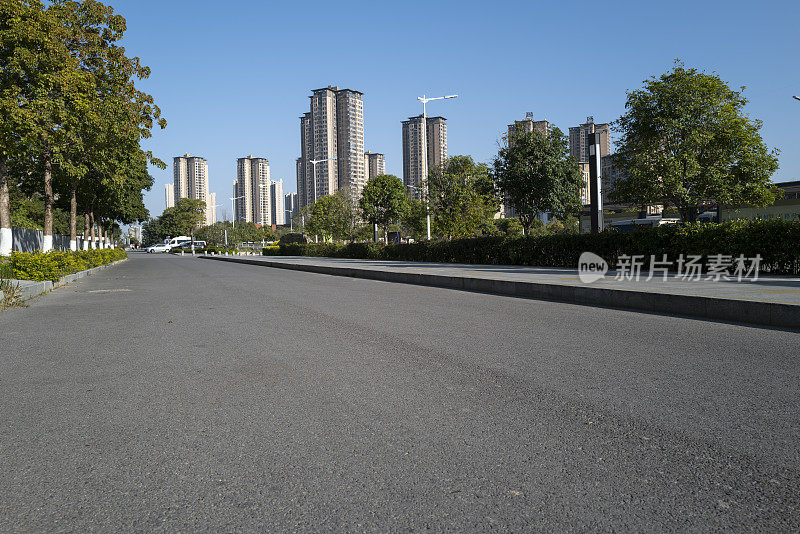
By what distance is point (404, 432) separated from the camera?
3383mm

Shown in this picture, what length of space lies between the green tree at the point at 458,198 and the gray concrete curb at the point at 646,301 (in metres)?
24.8

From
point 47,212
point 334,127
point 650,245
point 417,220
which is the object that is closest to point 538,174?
point 650,245

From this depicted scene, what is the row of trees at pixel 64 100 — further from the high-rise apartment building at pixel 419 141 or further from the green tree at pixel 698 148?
the high-rise apartment building at pixel 419 141

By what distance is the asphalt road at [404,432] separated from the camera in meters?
2.43

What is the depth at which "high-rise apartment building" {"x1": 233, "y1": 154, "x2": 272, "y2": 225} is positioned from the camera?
142875 millimetres

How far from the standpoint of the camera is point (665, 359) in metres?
5.34

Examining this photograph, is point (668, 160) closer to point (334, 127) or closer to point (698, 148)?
point (698, 148)

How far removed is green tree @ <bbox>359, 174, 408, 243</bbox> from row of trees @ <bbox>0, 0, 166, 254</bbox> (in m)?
24.6

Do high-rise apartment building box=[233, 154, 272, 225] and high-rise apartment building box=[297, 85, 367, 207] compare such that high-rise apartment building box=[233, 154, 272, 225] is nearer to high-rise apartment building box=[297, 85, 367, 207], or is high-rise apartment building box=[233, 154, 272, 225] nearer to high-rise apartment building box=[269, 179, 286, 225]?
high-rise apartment building box=[269, 179, 286, 225]

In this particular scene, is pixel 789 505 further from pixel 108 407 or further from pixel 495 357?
pixel 108 407

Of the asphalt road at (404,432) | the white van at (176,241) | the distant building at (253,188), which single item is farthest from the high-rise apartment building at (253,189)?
the asphalt road at (404,432)

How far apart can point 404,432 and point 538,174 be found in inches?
1160

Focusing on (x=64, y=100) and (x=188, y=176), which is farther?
(x=188, y=176)

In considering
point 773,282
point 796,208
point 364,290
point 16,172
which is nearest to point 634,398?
point 773,282
